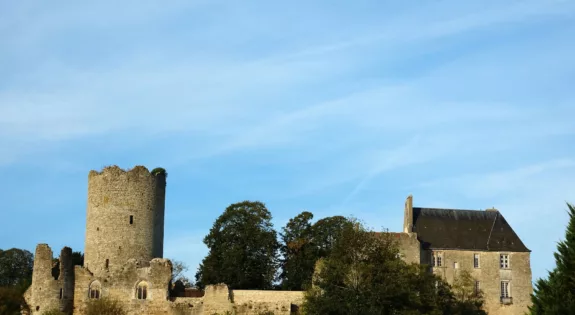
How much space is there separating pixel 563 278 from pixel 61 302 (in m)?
28.7

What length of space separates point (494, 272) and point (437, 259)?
11.7 feet

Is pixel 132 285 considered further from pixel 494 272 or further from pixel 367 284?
pixel 494 272

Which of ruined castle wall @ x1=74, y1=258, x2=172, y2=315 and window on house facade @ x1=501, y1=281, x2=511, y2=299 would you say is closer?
ruined castle wall @ x1=74, y1=258, x2=172, y2=315

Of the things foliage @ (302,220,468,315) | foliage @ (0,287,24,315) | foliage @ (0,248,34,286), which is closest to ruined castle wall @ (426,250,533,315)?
foliage @ (302,220,468,315)

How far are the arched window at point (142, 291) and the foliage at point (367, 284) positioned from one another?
27.9ft

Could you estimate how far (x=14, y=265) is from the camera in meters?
68.4

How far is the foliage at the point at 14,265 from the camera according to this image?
67.1 m

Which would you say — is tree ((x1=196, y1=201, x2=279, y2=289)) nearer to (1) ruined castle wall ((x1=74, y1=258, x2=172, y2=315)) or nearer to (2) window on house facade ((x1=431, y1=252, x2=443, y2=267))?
(1) ruined castle wall ((x1=74, y1=258, x2=172, y2=315))

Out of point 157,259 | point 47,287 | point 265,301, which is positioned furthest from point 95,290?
point 265,301

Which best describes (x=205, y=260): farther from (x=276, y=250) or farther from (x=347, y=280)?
(x=347, y=280)

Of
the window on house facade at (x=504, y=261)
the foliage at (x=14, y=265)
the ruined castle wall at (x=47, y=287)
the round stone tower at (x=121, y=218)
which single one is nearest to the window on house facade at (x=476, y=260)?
the window on house facade at (x=504, y=261)

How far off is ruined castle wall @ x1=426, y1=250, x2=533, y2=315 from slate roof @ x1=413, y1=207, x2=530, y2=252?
491 mm

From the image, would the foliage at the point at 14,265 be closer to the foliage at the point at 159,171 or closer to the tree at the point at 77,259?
the tree at the point at 77,259

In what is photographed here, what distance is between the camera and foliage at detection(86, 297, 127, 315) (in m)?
46.9
